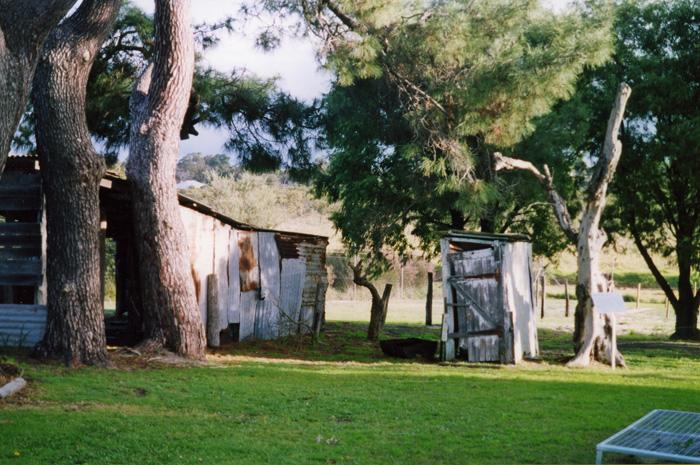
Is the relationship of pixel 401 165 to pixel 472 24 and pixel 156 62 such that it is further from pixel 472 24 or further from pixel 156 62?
pixel 156 62

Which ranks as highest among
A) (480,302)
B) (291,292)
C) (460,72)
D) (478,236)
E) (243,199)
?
(243,199)

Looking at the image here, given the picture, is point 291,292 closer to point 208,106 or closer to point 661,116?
point 208,106

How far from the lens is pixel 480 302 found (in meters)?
15.2

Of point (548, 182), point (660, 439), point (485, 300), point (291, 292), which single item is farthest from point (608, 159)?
point (660, 439)

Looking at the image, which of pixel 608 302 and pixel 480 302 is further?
pixel 480 302

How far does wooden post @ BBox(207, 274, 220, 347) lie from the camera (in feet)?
52.3

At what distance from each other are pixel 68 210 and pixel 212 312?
176 inches

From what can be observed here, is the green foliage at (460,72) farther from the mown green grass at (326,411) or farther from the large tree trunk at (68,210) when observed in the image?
the large tree trunk at (68,210)

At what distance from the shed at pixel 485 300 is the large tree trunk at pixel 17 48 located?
9853 millimetres

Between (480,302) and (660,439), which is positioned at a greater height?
(480,302)

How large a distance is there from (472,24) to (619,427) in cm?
869

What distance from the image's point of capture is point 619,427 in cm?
845

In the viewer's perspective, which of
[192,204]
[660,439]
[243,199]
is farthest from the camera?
[243,199]

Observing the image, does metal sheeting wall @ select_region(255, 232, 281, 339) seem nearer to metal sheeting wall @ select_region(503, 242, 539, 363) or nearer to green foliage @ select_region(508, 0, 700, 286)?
metal sheeting wall @ select_region(503, 242, 539, 363)
